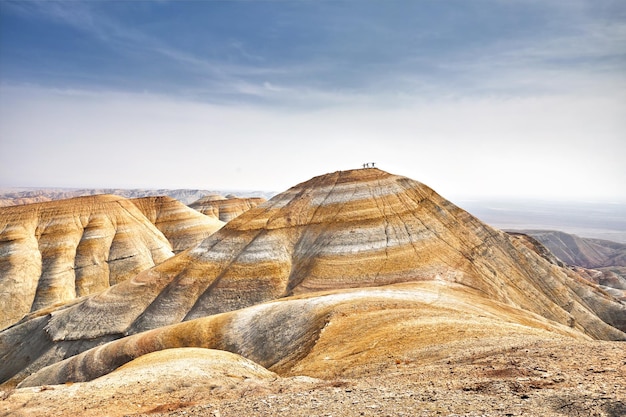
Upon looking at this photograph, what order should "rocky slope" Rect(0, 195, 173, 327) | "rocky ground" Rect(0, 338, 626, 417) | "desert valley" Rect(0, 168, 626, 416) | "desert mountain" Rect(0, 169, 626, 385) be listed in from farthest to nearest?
"rocky slope" Rect(0, 195, 173, 327) < "desert mountain" Rect(0, 169, 626, 385) < "desert valley" Rect(0, 168, 626, 416) < "rocky ground" Rect(0, 338, 626, 417)

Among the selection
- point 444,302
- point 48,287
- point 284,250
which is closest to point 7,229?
point 48,287

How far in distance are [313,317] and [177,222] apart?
308ft

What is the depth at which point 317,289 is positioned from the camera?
42.9 meters

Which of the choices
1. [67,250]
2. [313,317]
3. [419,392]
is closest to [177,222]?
[67,250]

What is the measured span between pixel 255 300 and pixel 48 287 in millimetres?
57989

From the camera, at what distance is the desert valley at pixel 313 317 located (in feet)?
41.4

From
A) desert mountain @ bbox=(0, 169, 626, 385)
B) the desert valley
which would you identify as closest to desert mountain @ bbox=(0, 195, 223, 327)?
the desert valley

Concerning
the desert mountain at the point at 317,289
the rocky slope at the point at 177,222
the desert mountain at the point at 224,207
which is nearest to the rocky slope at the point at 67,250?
the rocky slope at the point at 177,222

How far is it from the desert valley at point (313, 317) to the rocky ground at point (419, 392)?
0.09 meters

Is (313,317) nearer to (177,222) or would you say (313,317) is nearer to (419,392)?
(419,392)

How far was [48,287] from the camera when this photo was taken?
7762cm

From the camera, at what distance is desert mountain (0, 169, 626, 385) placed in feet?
96.0

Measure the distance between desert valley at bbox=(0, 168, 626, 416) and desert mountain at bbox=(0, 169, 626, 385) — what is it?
0.72ft

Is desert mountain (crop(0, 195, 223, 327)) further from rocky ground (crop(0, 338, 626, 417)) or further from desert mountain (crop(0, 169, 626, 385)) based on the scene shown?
rocky ground (crop(0, 338, 626, 417))
